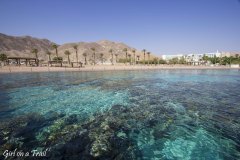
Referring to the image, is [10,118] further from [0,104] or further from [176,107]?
[176,107]

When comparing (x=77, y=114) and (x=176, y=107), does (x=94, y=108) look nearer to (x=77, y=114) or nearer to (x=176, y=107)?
(x=77, y=114)

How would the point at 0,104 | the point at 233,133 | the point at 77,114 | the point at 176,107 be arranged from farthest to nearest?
the point at 0,104, the point at 176,107, the point at 77,114, the point at 233,133

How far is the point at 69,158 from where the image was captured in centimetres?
529

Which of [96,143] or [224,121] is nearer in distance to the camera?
[96,143]

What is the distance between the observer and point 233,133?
721 centimetres

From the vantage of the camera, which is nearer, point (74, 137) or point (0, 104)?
point (74, 137)

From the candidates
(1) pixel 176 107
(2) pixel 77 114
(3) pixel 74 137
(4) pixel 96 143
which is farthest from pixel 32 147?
(1) pixel 176 107

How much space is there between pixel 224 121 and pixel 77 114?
25.8 feet

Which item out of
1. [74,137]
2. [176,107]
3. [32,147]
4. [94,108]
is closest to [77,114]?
[94,108]

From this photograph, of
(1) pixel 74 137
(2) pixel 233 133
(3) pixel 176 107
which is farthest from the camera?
(3) pixel 176 107

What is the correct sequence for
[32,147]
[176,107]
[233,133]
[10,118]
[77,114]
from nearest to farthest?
1. [32,147]
2. [233,133]
3. [10,118]
4. [77,114]
5. [176,107]

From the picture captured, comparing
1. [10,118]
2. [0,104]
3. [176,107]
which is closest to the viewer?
[10,118]

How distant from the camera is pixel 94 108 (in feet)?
37.4

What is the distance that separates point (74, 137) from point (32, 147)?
148 cm
